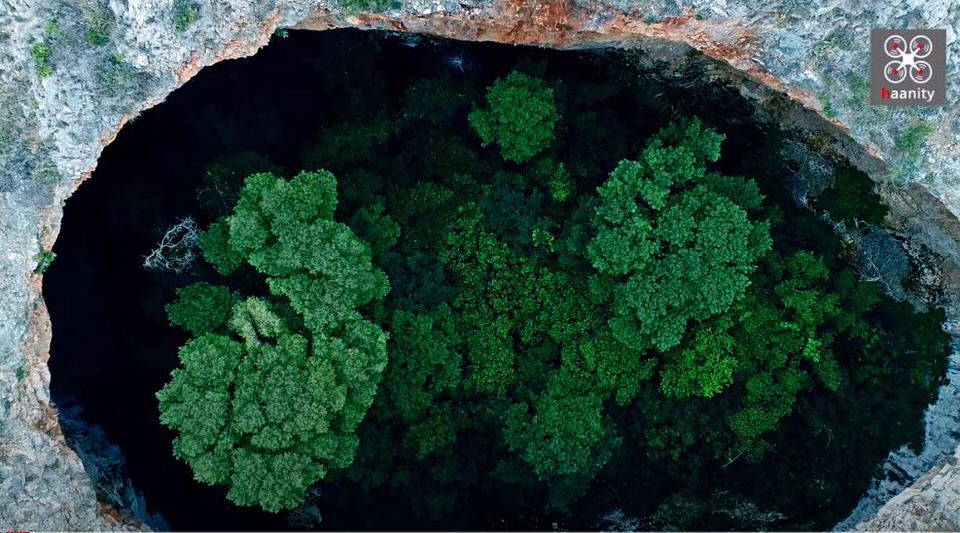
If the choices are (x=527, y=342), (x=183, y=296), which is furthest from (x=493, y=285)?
(x=183, y=296)

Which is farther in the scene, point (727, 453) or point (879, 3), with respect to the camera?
point (727, 453)

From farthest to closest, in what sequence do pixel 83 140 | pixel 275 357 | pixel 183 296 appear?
pixel 183 296, pixel 275 357, pixel 83 140

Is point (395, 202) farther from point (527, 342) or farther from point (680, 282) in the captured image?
point (680, 282)

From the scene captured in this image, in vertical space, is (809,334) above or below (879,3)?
below

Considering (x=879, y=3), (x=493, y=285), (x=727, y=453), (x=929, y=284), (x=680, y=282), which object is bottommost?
(x=727, y=453)

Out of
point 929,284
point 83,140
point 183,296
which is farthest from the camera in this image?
point 929,284

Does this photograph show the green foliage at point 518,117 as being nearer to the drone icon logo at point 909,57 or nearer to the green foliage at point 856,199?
the green foliage at point 856,199

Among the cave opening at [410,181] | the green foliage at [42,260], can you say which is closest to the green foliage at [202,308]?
the cave opening at [410,181]
